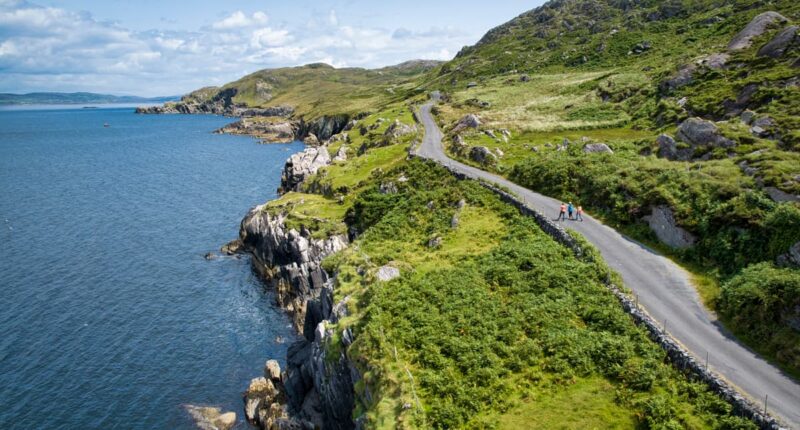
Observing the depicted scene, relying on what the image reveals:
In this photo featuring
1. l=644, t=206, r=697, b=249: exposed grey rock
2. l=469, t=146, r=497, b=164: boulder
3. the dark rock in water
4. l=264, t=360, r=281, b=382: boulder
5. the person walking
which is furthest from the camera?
the dark rock in water

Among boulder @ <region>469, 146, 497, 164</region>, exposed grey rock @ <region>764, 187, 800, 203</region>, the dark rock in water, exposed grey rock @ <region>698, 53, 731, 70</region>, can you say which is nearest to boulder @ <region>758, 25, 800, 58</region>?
exposed grey rock @ <region>698, 53, 731, 70</region>

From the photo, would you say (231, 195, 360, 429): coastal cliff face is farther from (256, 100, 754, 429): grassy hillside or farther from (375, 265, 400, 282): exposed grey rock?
(375, 265, 400, 282): exposed grey rock

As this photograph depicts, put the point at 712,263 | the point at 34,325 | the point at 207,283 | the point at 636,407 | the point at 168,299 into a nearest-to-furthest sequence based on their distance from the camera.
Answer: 1. the point at 636,407
2. the point at 712,263
3. the point at 34,325
4. the point at 168,299
5. the point at 207,283

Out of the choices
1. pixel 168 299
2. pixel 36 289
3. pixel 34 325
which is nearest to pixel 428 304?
pixel 168 299

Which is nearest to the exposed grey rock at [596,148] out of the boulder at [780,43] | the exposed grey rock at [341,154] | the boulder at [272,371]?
the boulder at [780,43]

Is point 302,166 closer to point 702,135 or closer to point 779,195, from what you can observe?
point 702,135

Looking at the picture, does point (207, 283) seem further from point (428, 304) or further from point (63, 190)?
point (63, 190)

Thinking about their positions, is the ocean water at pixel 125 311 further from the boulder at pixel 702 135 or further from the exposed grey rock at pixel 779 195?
the boulder at pixel 702 135
